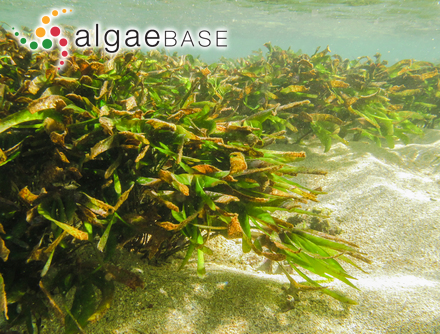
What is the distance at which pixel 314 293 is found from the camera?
1586mm

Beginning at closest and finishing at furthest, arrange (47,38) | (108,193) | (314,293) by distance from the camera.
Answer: (108,193), (314,293), (47,38)

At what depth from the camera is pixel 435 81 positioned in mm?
5004

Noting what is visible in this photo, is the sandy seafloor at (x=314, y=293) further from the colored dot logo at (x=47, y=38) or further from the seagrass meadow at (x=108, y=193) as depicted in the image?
the colored dot logo at (x=47, y=38)

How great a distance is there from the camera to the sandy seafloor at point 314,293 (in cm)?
133

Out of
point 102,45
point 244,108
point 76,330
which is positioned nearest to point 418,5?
point 244,108

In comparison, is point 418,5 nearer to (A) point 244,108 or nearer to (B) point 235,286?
(A) point 244,108

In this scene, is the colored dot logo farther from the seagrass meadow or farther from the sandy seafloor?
the sandy seafloor

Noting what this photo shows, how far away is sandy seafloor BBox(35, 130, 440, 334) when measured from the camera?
1.33m

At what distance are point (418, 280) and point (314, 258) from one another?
1.27m

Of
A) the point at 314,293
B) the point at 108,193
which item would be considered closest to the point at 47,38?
the point at 108,193

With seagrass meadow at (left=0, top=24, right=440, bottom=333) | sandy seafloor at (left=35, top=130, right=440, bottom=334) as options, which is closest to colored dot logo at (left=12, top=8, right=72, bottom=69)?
seagrass meadow at (left=0, top=24, right=440, bottom=333)

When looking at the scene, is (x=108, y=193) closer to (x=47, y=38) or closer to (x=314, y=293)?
A: (x=314, y=293)

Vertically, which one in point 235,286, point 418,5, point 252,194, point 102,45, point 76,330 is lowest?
point 235,286

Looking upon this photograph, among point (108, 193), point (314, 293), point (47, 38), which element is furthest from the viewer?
point (47, 38)
